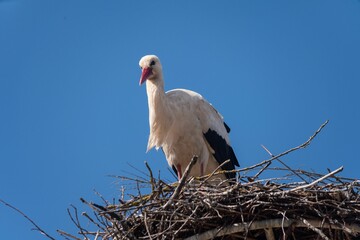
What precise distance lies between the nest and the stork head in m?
2.16

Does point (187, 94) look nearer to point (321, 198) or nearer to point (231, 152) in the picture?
point (231, 152)

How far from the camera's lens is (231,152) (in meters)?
7.47

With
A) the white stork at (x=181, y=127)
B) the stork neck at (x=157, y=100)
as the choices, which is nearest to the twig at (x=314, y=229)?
the white stork at (x=181, y=127)

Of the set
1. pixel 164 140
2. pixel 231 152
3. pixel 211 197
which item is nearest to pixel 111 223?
pixel 211 197

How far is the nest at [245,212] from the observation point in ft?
16.0

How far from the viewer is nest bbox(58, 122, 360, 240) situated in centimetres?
488

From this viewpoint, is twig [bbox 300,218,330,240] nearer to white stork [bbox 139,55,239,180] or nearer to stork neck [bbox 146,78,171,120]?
white stork [bbox 139,55,239,180]

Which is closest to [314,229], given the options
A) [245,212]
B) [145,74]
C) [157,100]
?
[245,212]

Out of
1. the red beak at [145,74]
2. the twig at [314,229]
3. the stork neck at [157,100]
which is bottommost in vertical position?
the twig at [314,229]

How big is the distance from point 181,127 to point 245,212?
7.30 ft

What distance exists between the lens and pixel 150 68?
7.20 metres

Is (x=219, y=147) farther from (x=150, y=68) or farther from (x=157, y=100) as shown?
(x=150, y=68)

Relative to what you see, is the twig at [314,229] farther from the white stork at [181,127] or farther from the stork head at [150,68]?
the stork head at [150,68]

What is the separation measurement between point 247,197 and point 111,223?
85 cm
